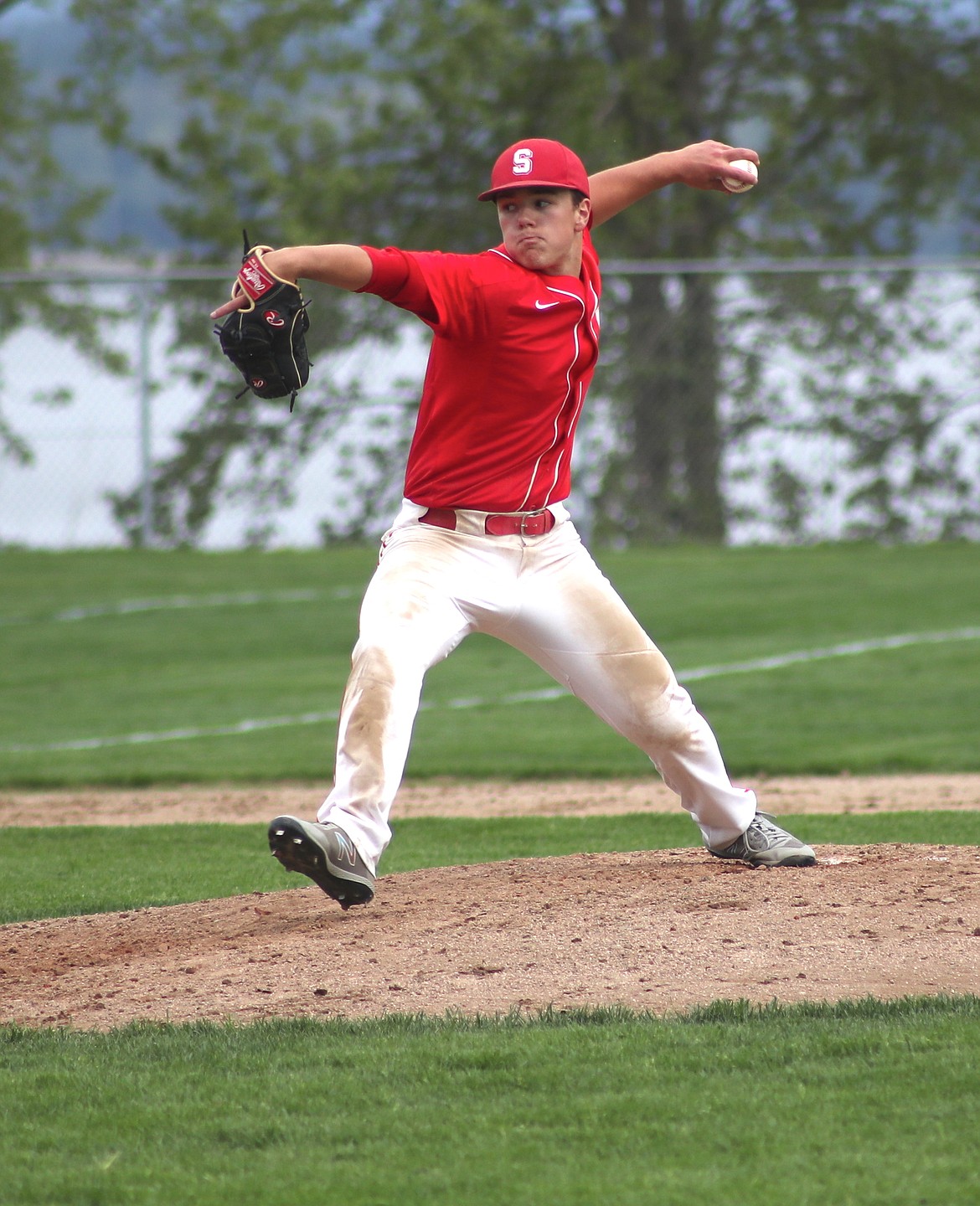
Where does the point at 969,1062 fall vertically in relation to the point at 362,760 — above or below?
below

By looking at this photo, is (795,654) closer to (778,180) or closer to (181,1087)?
(181,1087)

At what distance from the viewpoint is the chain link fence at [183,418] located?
18.8 metres

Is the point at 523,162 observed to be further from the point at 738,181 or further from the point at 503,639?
the point at 503,639

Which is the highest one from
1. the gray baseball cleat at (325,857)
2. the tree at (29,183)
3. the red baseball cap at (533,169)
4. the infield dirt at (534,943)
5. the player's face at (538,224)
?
the tree at (29,183)

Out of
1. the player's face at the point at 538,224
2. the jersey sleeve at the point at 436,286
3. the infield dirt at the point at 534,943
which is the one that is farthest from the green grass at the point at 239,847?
the player's face at the point at 538,224

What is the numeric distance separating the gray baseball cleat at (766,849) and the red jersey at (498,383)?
130 centimetres

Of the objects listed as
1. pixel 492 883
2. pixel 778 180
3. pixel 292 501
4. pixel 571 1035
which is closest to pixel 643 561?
pixel 292 501

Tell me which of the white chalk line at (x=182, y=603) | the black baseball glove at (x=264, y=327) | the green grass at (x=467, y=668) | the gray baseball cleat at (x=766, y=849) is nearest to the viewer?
the black baseball glove at (x=264, y=327)

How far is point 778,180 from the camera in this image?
24594 mm

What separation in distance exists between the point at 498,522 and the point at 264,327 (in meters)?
0.99

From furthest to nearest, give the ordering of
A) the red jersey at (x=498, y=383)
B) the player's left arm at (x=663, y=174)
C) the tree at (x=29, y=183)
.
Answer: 1. the tree at (x=29, y=183)
2. the player's left arm at (x=663, y=174)
3. the red jersey at (x=498, y=383)

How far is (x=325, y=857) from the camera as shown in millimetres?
4918

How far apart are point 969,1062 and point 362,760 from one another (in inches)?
73.8

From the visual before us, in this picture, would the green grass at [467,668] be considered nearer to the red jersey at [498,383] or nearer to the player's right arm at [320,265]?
the red jersey at [498,383]
